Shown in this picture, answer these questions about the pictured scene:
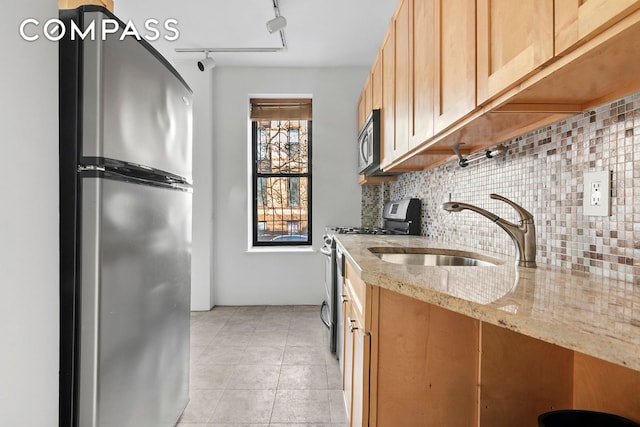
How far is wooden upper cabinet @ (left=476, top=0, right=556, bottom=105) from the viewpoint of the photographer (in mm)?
750

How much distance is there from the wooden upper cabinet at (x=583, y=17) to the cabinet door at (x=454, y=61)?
354 mm

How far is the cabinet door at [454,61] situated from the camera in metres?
1.08

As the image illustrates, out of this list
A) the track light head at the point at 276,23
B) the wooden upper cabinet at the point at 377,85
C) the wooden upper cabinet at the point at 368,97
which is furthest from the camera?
the wooden upper cabinet at the point at 368,97

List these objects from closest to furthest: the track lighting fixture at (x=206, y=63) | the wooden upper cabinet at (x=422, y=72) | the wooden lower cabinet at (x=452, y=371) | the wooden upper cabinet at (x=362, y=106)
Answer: the wooden lower cabinet at (x=452, y=371) < the wooden upper cabinet at (x=422, y=72) < the wooden upper cabinet at (x=362, y=106) < the track lighting fixture at (x=206, y=63)

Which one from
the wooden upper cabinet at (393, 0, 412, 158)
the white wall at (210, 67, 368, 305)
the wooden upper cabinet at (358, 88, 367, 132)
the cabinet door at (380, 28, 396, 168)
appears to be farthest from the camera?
the white wall at (210, 67, 368, 305)

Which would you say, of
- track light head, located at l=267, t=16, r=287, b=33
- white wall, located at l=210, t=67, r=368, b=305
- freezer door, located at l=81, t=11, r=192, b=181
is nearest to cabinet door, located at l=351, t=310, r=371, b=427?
freezer door, located at l=81, t=11, r=192, b=181

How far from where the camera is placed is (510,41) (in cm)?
87

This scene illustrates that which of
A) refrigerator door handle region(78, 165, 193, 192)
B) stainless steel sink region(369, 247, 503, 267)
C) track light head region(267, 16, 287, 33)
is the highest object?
track light head region(267, 16, 287, 33)

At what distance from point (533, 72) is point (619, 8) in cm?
23

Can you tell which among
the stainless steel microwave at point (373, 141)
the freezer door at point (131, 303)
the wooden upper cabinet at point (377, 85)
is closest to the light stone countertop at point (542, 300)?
the freezer door at point (131, 303)

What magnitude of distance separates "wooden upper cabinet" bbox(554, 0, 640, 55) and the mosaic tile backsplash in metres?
0.35

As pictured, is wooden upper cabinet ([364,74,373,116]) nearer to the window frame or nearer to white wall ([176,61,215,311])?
the window frame

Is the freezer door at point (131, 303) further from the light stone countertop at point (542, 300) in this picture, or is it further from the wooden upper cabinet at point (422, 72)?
the wooden upper cabinet at point (422, 72)

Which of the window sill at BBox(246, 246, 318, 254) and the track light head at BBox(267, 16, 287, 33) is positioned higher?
the track light head at BBox(267, 16, 287, 33)
